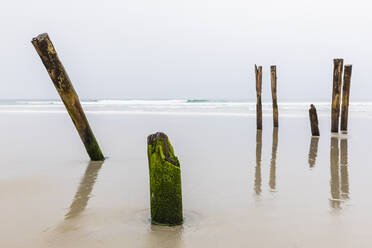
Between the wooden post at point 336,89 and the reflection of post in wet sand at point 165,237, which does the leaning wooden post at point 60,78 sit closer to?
the reflection of post in wet sand at point 165,237

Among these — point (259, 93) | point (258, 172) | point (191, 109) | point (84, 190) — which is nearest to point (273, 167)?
point (258, 172)

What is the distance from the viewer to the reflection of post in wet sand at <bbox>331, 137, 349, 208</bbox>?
443 cm

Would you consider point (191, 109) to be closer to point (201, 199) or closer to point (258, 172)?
→ point (258, 172)

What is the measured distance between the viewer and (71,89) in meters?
6.06

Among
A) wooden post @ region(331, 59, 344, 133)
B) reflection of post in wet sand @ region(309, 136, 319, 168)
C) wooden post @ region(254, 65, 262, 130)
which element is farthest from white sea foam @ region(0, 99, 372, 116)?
reflection of post in wet sand @ region(309, 136, 319, 168)

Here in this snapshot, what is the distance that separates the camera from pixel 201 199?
4.36 m

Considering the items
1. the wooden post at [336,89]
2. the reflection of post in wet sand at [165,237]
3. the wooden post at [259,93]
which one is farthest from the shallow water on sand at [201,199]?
the wooden post at [259,93]

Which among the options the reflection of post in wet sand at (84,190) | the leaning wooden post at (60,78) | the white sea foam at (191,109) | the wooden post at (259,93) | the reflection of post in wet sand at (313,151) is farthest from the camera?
the white sea foam at (191,109)

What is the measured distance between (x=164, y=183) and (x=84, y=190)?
1.91m

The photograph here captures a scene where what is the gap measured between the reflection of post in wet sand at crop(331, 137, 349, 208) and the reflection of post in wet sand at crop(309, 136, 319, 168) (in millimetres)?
335

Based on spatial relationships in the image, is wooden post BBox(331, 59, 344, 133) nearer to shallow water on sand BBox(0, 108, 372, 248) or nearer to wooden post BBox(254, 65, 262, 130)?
wooden post BBox(254, 65, 262, 130)

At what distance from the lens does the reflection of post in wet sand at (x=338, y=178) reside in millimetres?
4426

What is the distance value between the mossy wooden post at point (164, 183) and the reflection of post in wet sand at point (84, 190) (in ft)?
3.20

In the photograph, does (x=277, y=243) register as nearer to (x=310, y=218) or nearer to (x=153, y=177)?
(x=310, y=218)
